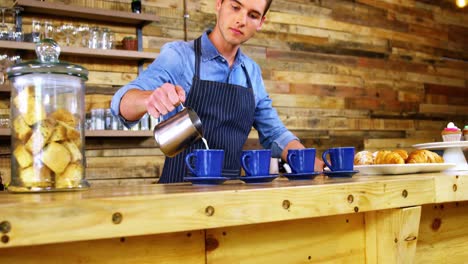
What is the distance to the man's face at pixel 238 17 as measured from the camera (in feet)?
7.47

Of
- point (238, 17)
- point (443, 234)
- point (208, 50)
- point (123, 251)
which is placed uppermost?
point (238, 17)

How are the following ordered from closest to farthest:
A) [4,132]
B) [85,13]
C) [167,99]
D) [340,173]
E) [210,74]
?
[167,99]
[340,173]
[210,74]
[4,132]
[85,13]

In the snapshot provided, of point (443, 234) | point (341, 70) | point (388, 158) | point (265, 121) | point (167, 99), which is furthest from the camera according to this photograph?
point (341, 70)

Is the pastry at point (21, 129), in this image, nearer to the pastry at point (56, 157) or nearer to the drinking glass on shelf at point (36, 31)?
the pastry at point (56, 157)

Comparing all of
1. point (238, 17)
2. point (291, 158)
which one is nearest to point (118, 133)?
point (238, 17)

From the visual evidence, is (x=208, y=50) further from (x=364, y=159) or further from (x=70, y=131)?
(x=70, y=131)

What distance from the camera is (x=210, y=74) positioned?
248 cm

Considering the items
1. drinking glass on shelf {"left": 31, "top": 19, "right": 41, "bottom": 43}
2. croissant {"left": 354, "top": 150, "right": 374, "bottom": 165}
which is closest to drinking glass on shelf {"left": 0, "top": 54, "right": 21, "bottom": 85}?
drinking glass on shelf {"left": 31, "top": 19, "right": 41, "bottom": 43}

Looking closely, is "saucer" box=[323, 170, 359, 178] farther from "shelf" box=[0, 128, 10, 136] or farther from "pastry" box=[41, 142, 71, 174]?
"shelf" box=[0, 128, 10, 136]

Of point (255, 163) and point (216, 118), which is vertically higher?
point (216, 118)

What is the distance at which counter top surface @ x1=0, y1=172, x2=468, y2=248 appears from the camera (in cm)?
93

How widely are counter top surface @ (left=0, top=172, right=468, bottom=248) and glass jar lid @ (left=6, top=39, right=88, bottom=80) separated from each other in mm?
307

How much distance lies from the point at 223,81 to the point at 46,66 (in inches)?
50.3

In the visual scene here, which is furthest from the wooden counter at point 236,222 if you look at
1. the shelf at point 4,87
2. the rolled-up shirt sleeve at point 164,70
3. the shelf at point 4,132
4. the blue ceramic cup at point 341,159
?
the shelf at point 4,87
